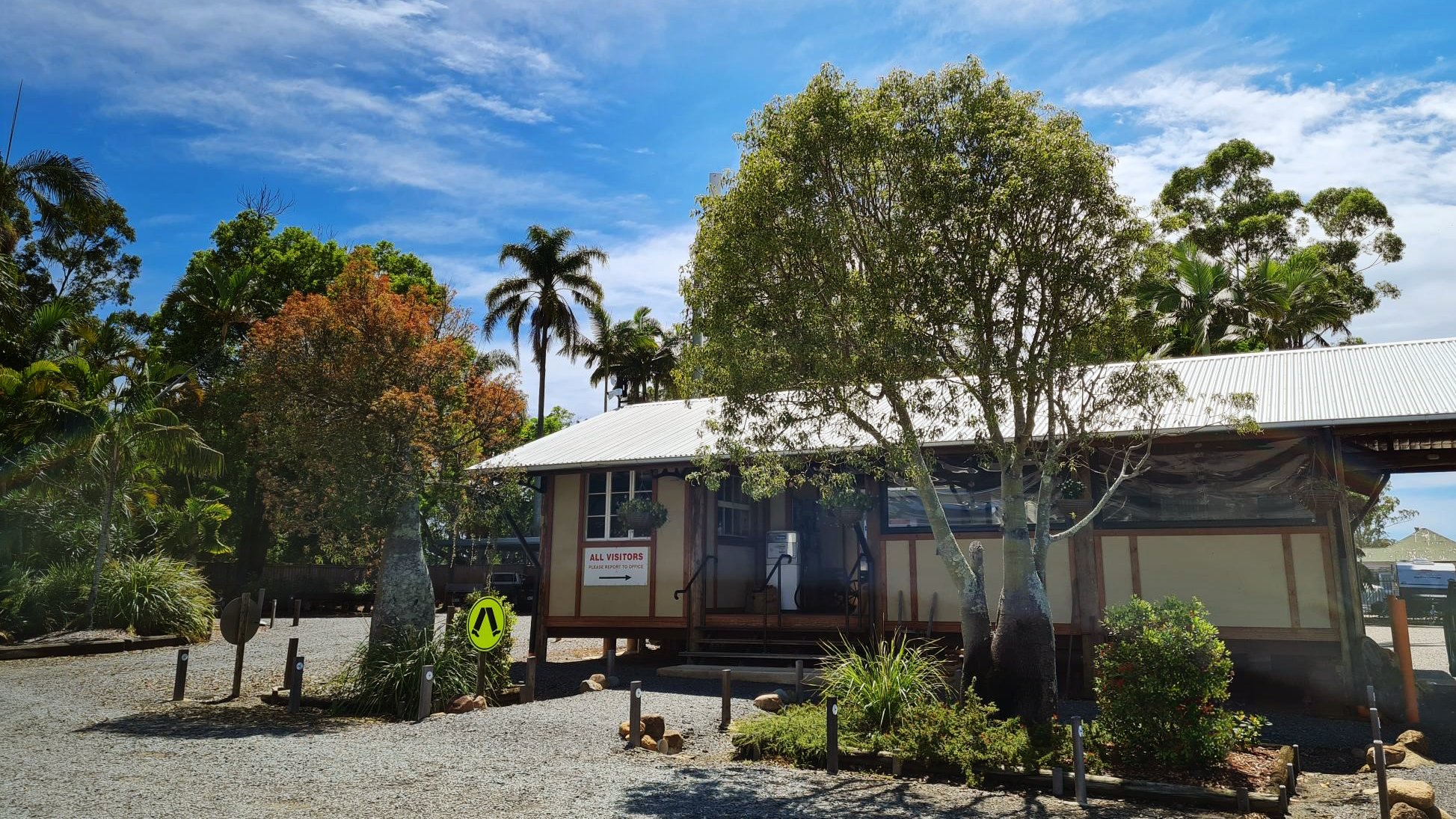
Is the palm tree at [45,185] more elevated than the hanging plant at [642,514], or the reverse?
the palm tree at [45,185]

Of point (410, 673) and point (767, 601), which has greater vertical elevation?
point (767, 601)

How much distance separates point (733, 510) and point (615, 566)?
225 cm

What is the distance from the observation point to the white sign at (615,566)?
51.3ft

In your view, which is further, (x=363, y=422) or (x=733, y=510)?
(x=733, y=510)

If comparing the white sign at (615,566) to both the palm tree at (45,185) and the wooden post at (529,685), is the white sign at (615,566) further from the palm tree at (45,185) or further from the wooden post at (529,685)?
the palm tree at (45,185)

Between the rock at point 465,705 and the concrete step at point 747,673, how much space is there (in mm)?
3348

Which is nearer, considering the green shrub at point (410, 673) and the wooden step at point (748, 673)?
the green shrub at point (410, 673)

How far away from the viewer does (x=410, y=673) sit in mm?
11203

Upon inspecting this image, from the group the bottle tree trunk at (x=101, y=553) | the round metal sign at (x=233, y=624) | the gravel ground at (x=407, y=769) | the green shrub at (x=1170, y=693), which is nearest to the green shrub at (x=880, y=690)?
the gravel ground at (x=407, y=769)

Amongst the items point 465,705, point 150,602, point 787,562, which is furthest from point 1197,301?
point 150,602

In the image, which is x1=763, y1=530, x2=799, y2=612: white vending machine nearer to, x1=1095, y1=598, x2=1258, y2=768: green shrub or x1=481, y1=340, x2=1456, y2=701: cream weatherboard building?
x1=481, y1=340, x2=1456, y2=701: cream weatherboard building

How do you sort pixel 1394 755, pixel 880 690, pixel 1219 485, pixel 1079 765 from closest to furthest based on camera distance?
pixel 1079 765, pixel 1394 755, pixel 880 690, pixel 1219 485

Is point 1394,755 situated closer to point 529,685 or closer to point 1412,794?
point 1412,794

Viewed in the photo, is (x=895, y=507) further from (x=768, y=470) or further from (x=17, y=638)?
(x=17, y=638)
